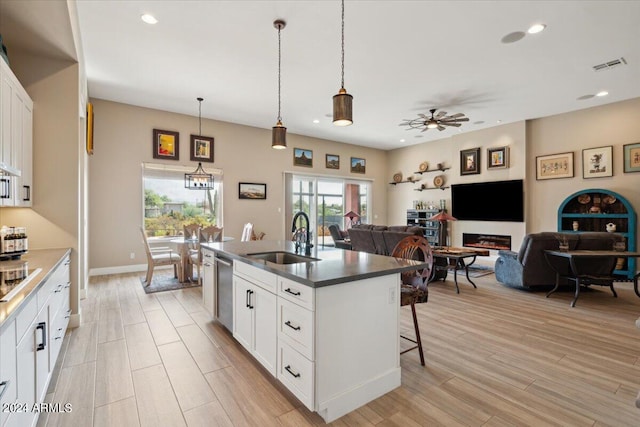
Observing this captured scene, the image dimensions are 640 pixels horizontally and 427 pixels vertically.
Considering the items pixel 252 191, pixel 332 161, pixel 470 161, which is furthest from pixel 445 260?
pixel 332 161

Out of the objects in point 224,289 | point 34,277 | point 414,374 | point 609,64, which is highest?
point 609,64

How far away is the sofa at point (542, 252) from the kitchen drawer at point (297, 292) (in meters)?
4.22

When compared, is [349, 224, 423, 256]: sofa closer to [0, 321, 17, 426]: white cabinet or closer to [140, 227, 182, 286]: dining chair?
[140, 227, 182, 286]: dining chair

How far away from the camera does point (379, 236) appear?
559 centimetres

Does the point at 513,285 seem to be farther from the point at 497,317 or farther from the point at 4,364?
the point at 4,364

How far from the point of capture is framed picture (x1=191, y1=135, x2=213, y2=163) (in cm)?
697

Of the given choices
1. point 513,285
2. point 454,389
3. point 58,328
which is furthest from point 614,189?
point 58,328

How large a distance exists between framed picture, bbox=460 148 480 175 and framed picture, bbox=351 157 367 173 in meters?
3.01

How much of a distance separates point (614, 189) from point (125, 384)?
849cm

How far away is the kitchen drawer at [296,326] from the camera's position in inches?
71.6

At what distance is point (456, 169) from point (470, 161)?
444 mm

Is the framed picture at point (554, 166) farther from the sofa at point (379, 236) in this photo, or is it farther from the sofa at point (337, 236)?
the sofa at point (337, 236)

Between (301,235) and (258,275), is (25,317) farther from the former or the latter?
(301,235)

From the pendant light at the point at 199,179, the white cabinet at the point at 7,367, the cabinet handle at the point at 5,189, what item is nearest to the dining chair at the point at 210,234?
the pendant light at the point at 199,179
